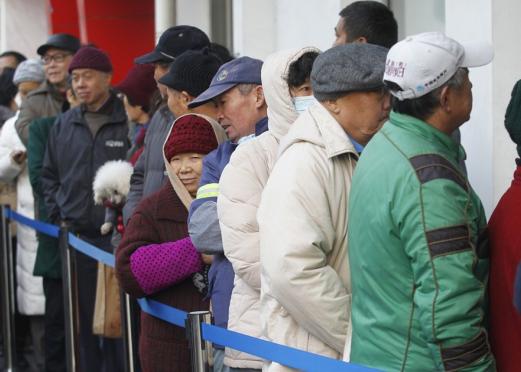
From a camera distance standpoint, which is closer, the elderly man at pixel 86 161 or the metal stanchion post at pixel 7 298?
the elderly man at pixel 86 161

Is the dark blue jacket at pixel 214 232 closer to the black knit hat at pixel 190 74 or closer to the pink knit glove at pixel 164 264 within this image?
the pink knit glove at pixel 164 264

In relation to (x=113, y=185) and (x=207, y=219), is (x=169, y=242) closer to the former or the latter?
(x=207, y=219)

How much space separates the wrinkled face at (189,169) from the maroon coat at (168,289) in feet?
0.27

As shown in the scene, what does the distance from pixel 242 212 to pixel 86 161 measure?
376 centimetres

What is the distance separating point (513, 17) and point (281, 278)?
7.30ft

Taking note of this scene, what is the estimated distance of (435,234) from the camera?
3.52m

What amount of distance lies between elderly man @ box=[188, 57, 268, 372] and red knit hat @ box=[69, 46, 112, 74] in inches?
132

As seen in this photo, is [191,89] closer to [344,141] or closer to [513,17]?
[513,17]

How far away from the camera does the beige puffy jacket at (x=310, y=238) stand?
155 inches

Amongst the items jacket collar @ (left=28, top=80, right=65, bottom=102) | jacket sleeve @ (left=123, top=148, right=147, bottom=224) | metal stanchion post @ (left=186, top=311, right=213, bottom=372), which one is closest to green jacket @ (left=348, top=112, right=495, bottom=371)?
metal stanchion post @ (left=186, top=311, right=213, bottom=372)

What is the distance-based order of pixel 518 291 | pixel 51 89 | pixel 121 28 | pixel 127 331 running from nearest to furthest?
pixel 518 291, pixel 127 331, pixel 51 89, pixel 121 28

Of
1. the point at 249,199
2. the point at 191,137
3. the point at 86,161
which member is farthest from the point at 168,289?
the point at 86,161

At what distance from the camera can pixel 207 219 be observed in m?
4.98

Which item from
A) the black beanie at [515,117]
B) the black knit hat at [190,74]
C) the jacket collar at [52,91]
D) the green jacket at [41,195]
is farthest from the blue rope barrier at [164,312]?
the jacket collar at [52,91]
